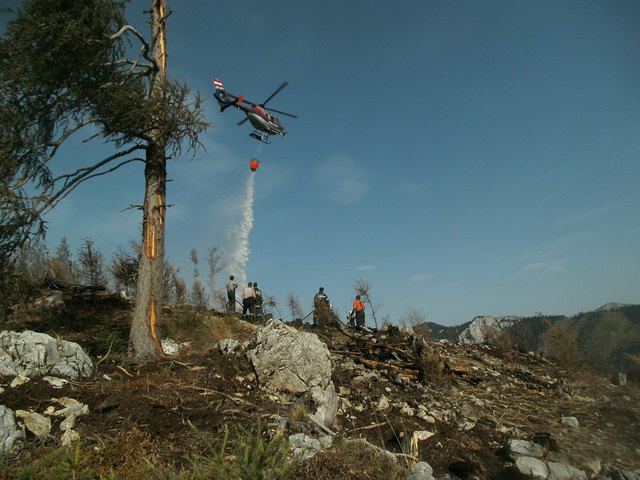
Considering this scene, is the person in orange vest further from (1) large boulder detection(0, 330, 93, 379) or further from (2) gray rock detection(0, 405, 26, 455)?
(2) gray rock detection(0, 405, 26, 455)

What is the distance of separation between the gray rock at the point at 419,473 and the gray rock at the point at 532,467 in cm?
169

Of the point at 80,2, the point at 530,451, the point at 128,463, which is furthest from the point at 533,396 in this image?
the point at 80,2

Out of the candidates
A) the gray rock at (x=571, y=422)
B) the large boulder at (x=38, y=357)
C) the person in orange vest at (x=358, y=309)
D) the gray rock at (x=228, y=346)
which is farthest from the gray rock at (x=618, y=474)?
the person in orange vest at (x=358, y=309)

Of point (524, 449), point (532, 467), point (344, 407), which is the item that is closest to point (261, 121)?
point (344, 407)

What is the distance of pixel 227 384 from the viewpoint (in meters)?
6.64

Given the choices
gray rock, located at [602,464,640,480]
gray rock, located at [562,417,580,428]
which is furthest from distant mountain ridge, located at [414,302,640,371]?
gray rock, located at [602,464,640,480]

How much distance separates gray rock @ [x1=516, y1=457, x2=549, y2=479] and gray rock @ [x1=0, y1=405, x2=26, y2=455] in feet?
19.1

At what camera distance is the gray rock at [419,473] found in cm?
405

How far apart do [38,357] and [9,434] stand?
2.39 meters

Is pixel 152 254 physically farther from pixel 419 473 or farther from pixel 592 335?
pixel 592 335

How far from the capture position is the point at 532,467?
16.7ft

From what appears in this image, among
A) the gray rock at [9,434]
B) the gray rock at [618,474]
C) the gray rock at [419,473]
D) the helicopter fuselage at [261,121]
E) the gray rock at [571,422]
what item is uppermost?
the helicopter fuselage at [261,121]

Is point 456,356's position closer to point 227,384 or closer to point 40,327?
point 227,384

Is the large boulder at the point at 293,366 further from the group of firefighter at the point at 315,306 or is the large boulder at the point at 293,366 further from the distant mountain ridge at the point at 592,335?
the distant mountain ridge at the point at 592,335
